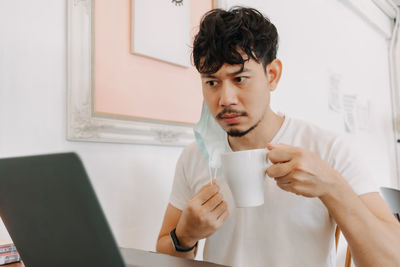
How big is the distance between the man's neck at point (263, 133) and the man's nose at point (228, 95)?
17 centimetres

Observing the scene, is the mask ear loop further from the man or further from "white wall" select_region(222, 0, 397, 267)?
"white wall" select_region(222, 0, 397, 267)

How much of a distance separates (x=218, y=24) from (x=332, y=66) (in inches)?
68.6

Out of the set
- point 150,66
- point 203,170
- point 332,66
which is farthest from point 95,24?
point 332,66

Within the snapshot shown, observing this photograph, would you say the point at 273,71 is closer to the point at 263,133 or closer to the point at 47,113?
the point at 263,133

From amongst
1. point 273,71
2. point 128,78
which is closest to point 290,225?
point 273,71

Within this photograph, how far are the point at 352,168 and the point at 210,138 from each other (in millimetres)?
412

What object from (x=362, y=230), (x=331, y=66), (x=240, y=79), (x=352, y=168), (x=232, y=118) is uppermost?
(x=331, y=66)

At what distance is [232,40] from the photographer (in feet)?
3.20

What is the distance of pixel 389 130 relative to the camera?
343cm

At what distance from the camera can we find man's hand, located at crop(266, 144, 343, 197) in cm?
72

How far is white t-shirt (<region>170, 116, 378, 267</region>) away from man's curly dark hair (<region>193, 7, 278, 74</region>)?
0.27 meters

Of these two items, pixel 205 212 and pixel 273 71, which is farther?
pixel 273 71

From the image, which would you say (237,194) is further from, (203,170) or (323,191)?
(203,170)

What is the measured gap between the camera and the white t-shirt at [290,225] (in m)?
0.97
